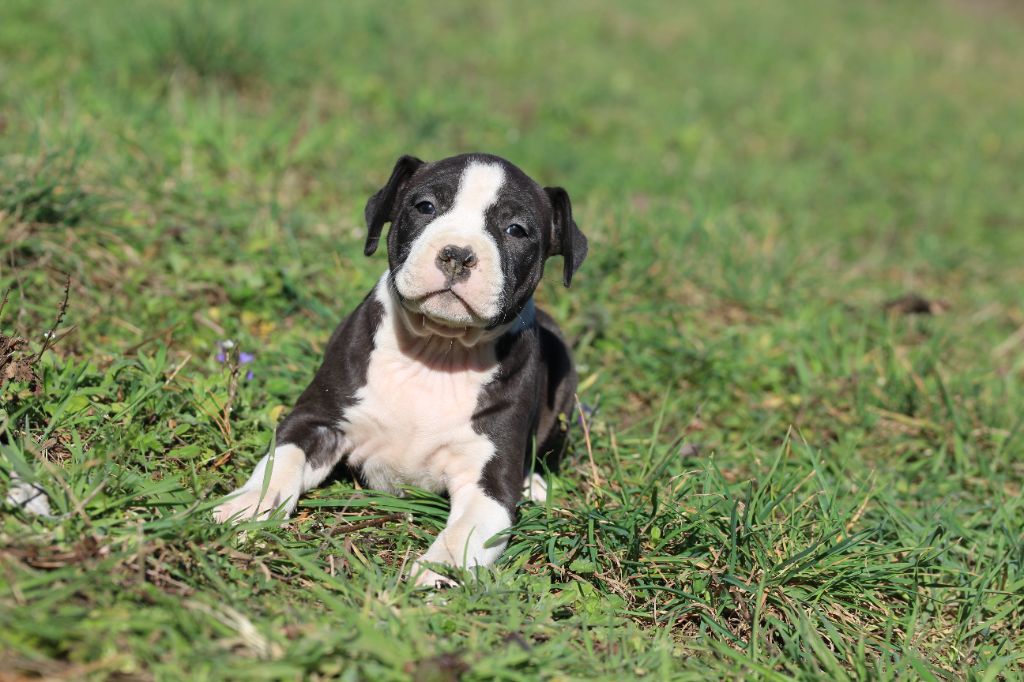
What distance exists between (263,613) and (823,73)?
1069cm

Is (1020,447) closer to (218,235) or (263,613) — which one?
(263,613)

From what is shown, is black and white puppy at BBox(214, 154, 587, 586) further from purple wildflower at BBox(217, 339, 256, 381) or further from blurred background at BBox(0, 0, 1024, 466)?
blurred background at BBox(0, 0, 1024, 466)

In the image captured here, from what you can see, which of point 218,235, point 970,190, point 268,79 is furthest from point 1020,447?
point 268,79

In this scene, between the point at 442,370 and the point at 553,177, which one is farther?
the point at 553,177

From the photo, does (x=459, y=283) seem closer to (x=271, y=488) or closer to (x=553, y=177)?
(x=271, y=488)

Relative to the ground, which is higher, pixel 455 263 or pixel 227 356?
pixel 455 263

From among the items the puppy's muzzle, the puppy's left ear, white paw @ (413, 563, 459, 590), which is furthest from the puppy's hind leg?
the puppy's left ear

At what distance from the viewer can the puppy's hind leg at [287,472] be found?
345 cm

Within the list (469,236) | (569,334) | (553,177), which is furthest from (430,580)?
(553,177)

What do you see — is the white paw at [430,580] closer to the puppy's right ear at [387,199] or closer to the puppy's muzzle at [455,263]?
the puppy's muzzle at [455,263]

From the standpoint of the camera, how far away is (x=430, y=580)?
3285 millimetres

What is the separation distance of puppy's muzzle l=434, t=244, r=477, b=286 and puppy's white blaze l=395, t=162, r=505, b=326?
0.05ft

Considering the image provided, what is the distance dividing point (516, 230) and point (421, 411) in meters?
0.77

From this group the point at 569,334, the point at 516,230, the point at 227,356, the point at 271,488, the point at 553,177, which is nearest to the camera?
the point at 271,488
